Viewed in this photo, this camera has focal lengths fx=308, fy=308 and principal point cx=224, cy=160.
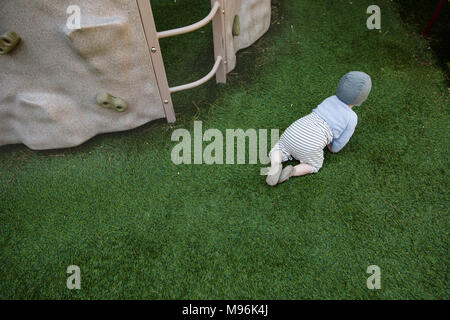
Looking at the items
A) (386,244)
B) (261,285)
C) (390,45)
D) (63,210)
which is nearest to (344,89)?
(386,244)

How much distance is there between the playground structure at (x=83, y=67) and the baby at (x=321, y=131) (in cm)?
102

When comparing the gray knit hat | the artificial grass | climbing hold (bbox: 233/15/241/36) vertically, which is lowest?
the artificial grass

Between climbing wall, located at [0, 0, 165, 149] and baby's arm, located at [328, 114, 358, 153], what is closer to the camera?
climbing wall, located at [0, 0, 165, 149]

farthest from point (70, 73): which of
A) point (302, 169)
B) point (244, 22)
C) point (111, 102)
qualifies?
point (302, 169)

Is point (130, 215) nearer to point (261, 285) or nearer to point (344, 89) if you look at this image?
point (261, 285)

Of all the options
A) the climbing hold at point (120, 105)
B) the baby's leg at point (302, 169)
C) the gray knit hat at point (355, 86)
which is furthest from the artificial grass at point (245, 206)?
the gray knit hat at point (355, 86)

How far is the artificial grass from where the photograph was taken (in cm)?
201

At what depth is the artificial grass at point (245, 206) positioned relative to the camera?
79.0 inches

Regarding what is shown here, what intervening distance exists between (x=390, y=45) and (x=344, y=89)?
172 centimetres

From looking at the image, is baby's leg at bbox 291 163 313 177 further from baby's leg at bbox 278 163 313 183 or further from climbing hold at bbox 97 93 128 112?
→ climbing hold at bbox 97 93 128 112

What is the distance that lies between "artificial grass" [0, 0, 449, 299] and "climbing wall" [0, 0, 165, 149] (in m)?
0.22

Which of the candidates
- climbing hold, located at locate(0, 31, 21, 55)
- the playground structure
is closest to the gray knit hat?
the playground structure

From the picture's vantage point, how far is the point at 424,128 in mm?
2658

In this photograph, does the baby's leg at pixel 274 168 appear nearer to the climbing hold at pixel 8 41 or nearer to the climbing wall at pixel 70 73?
the climbing wall at pixel 70 73
